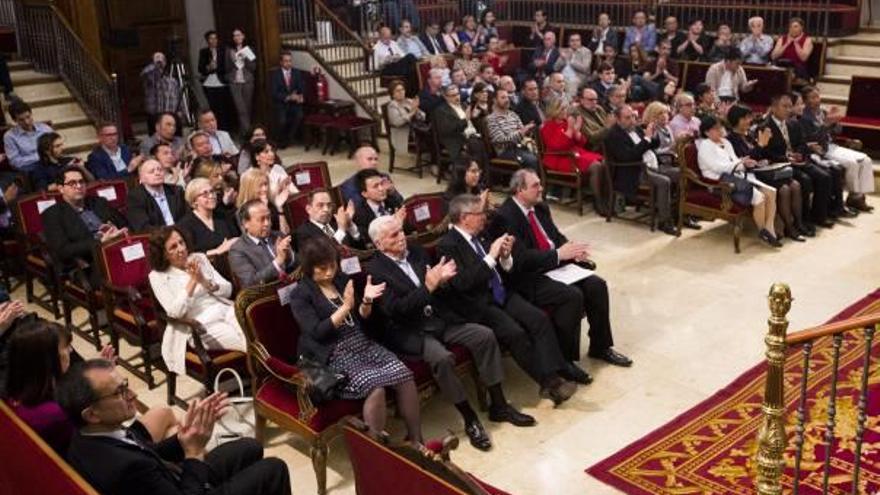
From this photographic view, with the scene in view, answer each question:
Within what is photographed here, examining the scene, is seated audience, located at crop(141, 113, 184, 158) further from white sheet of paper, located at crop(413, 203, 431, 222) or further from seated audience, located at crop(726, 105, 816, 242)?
seated audience, located at crop(726, 105, 816, 242)

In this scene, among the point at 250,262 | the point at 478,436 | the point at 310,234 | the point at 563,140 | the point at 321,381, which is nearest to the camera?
the point at 321,381

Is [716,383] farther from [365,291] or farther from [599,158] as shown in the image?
[599,158]

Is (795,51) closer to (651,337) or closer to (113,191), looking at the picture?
(651,337)

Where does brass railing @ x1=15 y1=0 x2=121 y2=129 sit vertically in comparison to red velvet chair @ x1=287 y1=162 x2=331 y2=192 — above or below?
above

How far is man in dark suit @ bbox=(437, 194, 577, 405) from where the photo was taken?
486 cm

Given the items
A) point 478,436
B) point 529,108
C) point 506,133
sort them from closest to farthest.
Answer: point 478,436 < point 506,133 < point 529,108

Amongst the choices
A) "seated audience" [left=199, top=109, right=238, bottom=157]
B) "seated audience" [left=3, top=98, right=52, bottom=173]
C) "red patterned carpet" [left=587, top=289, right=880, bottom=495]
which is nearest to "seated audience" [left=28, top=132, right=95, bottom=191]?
"seated audience" [left=3, top=98, right=52, bottom=173]

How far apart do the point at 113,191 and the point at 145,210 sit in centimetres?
70

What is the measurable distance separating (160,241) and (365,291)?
1256 millimetres

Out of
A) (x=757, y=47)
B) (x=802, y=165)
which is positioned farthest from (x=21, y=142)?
(x=757, y=47)

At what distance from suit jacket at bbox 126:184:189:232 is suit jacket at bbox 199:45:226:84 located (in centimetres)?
567

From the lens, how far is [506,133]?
29.0 feet

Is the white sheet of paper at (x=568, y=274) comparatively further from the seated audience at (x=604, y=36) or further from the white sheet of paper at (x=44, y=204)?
the seated audience at (x=604, y=36)

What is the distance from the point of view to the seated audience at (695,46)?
12242mm
